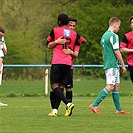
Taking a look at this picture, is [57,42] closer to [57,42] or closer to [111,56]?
[57,42]

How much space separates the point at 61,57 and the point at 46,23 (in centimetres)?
4492

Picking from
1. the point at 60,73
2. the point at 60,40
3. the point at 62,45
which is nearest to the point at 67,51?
the point at 62,45

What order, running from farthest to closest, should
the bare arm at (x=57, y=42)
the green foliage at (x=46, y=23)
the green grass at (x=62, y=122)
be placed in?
the green foliage at (x=46, y=23) < the bare arm at (x=57, y=42) < the green grass at (x=62, y=122)

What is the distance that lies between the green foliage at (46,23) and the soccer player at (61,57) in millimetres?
22591

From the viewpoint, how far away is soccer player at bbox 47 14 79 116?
13852 millimetres

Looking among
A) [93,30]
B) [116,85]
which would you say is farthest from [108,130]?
[93,30]

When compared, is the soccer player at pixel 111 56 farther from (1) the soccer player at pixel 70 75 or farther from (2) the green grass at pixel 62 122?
(2) the green grass at pixel 62 122

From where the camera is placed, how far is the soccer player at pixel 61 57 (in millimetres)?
13852

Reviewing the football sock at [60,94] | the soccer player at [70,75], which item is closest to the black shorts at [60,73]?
the football sock at [60,94]

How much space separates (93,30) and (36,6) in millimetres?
17498

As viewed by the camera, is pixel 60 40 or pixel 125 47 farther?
pixel 125 47

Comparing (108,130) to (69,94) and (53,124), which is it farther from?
(69,94)

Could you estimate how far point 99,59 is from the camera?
138 ft

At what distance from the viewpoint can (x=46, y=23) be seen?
58.7m
